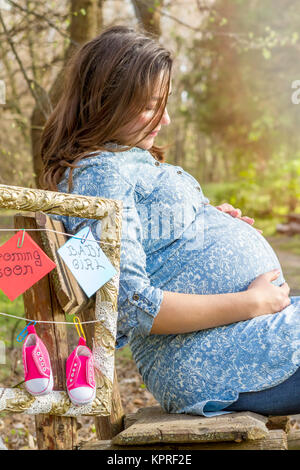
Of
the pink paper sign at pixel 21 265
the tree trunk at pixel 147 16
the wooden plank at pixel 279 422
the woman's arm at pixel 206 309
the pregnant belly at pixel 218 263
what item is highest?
the tree trunk at pixel 147 16

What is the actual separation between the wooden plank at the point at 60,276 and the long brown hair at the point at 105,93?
25 centimetres

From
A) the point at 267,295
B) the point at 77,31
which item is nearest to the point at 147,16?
the point at 77,31

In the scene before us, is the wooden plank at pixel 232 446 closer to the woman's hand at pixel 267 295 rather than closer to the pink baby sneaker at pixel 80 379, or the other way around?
the pink baby sneaker at pixel 80 379

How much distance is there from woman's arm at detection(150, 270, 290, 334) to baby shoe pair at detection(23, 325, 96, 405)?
9.4 inches

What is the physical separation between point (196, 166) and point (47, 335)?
1312cm

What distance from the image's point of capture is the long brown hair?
67.7 inches

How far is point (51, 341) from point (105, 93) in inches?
31.0

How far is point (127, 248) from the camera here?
1580 millimetres

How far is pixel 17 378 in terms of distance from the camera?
3.84 metres

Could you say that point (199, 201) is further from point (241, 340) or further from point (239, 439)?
point (239, 439)

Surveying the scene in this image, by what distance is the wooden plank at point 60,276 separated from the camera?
4.85 ft

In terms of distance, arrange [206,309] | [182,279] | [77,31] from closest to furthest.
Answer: [206,309]
[182,279]
[77,31]

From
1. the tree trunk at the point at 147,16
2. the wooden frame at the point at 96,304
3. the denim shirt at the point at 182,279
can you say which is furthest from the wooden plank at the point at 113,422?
the tree trunk at the point at 147,16

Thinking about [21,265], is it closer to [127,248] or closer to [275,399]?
[127,248]
